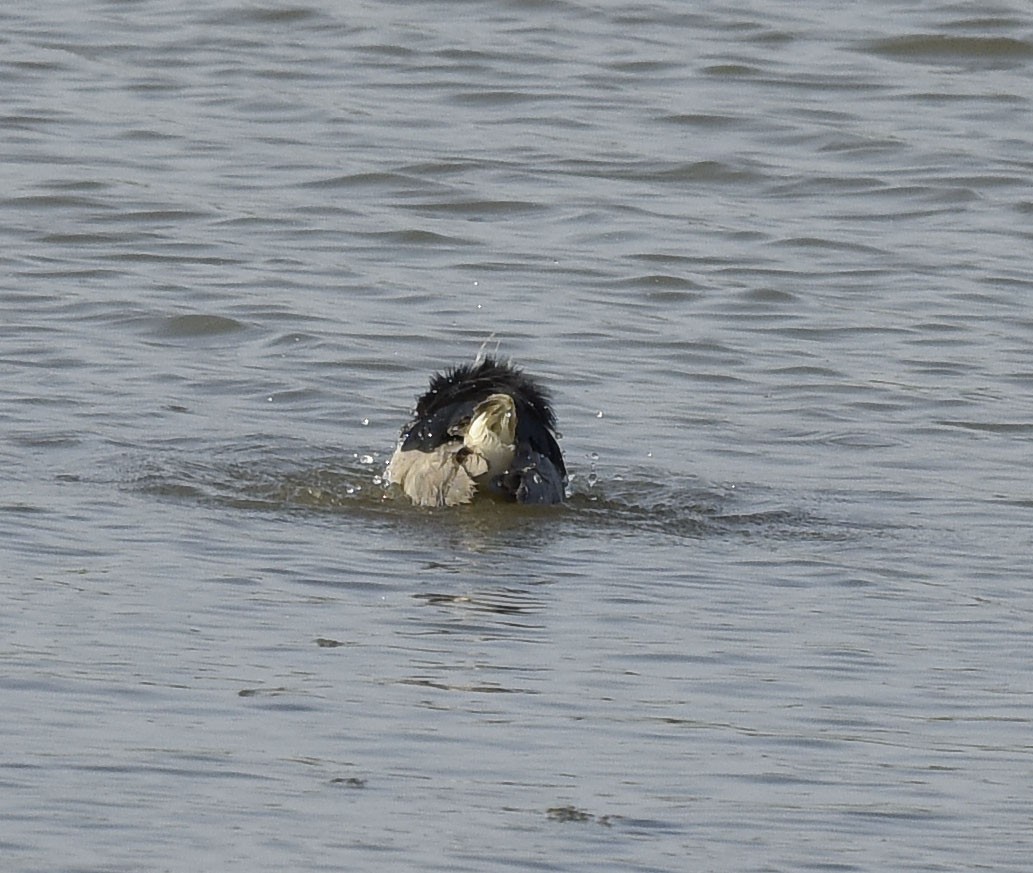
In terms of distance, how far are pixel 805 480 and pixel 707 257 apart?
14.2 feet

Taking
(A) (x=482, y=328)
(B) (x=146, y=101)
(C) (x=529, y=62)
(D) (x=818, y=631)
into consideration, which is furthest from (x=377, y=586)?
(C) (x=529, y=62)

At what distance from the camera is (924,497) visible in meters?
9.95

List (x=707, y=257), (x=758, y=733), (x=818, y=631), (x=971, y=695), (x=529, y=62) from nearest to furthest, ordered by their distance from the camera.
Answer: (x=758, y=733) → (x=971, y=695) → (x=818, y=631) → (x=707, y=257) → (x=529, y=62)

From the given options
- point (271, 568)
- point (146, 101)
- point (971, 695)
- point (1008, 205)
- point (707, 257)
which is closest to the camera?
point (971, 695)

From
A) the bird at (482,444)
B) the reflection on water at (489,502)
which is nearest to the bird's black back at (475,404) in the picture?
the bird at (482,444)

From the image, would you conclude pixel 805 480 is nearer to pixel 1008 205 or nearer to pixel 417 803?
pixel 417 803

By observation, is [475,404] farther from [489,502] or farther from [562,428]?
[562,428]

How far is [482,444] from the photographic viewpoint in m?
9.20

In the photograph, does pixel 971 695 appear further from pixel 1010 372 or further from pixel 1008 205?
pixel 1008 205

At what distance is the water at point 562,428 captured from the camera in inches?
→ 230

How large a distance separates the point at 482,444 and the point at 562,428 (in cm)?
201

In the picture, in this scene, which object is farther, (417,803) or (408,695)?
(408,695)

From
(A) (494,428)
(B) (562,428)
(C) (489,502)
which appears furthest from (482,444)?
(B) (562,428)

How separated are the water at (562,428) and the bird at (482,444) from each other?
133 millimetres
